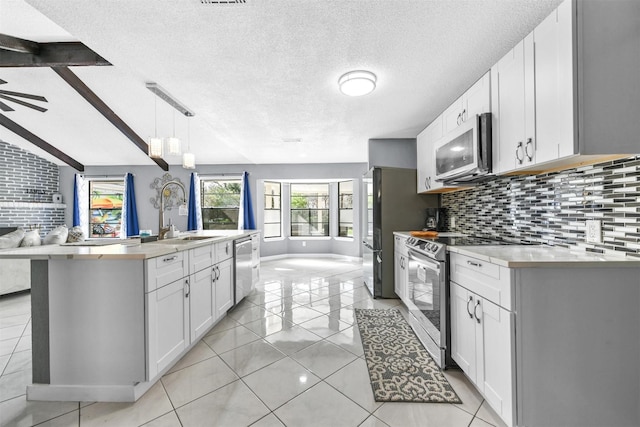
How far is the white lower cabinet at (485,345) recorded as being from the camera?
→ 1292 mm

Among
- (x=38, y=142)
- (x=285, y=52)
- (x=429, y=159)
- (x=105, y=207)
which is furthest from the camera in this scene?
(x=105, y=207)

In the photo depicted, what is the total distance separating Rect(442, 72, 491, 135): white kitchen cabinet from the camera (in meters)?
1.93

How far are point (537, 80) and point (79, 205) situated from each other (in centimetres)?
877

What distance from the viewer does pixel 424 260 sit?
2.15m

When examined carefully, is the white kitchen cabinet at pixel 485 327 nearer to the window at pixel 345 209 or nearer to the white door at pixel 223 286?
the white door at pixel 223 286

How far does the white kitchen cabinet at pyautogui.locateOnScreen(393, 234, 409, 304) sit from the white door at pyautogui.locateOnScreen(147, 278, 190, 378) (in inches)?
84.8

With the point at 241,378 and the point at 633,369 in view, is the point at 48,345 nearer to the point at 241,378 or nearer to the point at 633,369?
the point at 241,378

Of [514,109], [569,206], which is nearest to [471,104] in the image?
[514,109]

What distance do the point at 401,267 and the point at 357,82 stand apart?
6.95ft

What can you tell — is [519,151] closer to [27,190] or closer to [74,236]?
[74,236]

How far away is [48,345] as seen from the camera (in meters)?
1.60

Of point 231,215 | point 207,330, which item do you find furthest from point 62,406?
point 231,215

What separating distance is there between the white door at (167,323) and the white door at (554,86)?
2.50 m

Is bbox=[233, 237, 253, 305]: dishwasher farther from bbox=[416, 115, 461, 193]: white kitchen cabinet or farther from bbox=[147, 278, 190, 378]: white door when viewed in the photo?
bbox=[416, 115, 461, 193]: white kitchen cabinet
